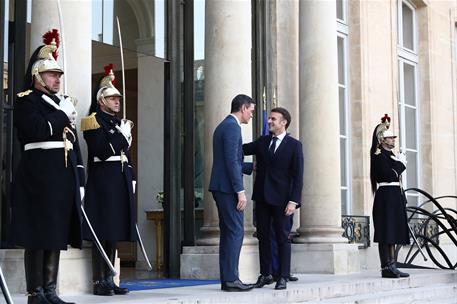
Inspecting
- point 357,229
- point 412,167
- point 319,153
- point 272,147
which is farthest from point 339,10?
point 272,147

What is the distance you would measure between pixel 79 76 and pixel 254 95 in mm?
4546

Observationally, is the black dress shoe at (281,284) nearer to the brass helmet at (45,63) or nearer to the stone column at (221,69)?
the stone column at (221,69)

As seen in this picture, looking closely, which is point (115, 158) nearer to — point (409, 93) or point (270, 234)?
point (270, 234)

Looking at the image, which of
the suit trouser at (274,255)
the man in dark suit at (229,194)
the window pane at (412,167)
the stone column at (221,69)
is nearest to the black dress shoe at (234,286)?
the man in dark suit at (229,194)

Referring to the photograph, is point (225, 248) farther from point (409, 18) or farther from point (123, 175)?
point (409, 18)

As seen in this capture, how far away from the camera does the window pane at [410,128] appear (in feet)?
51.4

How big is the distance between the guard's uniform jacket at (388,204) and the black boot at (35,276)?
459cm

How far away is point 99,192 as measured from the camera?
7062mm

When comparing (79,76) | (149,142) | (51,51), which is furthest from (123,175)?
(149,142)

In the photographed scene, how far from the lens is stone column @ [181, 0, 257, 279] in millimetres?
9320

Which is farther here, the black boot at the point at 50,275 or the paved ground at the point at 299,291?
the paved ground at the point at 299,291

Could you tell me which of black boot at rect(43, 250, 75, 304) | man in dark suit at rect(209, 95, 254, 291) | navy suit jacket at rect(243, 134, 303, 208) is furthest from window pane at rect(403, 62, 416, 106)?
black boot at rect(43, 250, 75, 304)

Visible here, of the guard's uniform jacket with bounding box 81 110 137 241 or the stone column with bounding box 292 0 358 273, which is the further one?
the stone column with bounding box 292 0 358 273

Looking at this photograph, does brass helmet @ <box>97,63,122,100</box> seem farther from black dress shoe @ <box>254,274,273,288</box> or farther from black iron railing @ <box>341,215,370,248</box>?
black iron railing @ <box>341,215,370,248</box>
